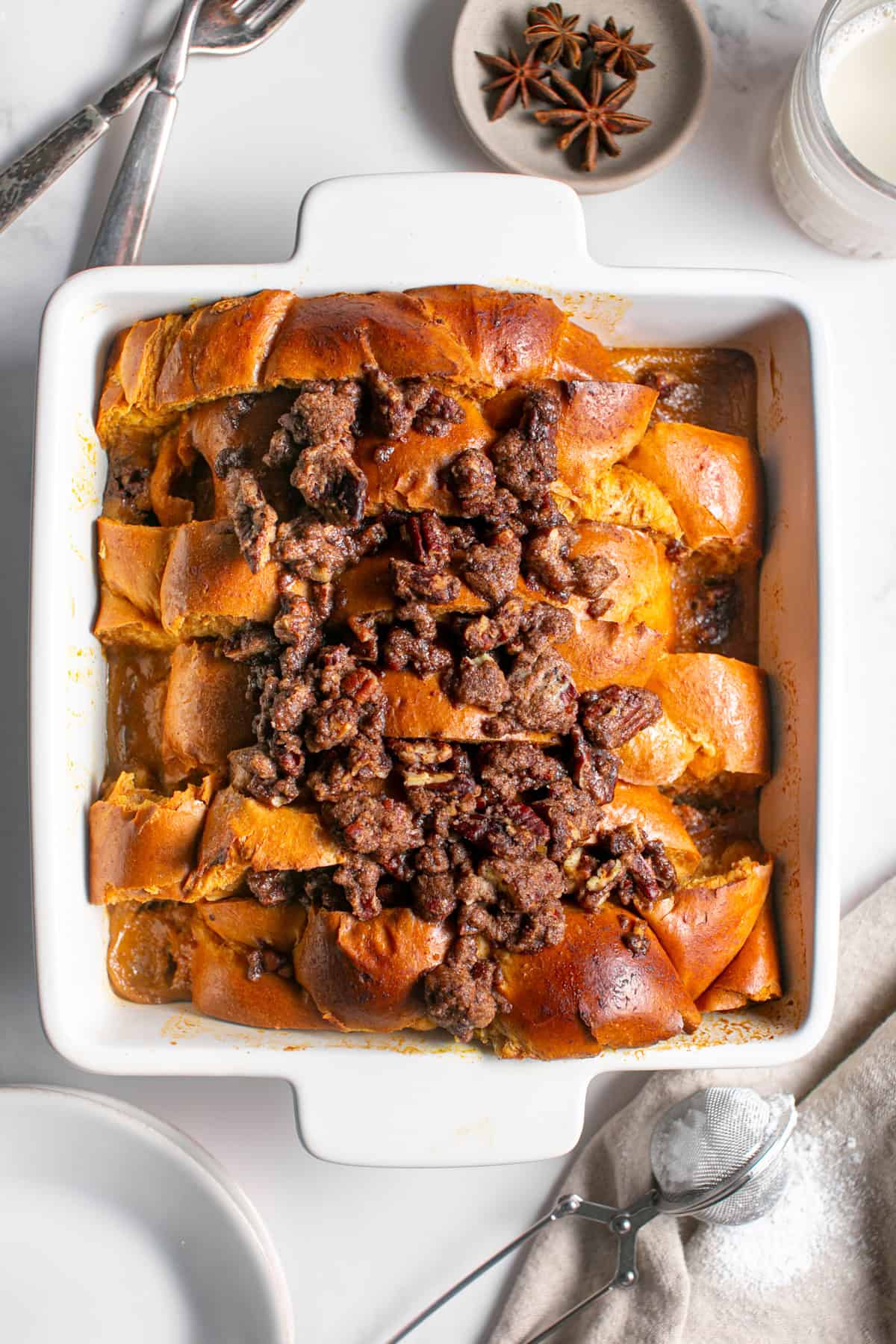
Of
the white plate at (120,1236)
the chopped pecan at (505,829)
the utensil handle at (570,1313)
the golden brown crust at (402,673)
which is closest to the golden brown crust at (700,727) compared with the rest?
the golden brown crust at (402,673)

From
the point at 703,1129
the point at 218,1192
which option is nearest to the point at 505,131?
the point at 703,1129

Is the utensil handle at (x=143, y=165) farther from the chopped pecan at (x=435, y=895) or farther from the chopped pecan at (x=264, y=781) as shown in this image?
the chopped pecan at (x=435, y=895)

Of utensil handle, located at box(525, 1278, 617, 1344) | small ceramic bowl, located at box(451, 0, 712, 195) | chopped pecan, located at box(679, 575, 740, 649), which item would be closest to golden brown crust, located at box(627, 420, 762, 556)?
chopped pecan, located at box(679, 575, 740, 649)

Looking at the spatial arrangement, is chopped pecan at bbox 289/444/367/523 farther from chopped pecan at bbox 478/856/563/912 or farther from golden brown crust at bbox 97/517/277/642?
chopped pecan at bbox 478/856/563/912

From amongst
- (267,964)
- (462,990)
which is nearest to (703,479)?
(462,990)

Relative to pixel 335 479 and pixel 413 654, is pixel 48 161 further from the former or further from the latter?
pixel 413 654

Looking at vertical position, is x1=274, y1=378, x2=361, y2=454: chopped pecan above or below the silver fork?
below
